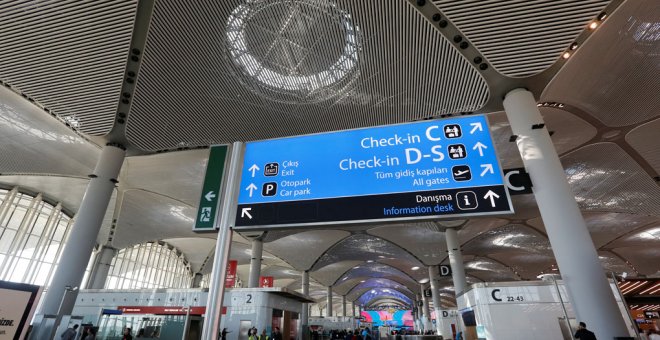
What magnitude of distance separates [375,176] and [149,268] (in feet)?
110

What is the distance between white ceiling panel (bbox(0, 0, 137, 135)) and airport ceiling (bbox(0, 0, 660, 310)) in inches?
1.5

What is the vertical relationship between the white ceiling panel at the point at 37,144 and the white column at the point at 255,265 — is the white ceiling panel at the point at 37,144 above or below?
above

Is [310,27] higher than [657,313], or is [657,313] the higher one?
[310,27]

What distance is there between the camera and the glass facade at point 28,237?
20203 millimetres

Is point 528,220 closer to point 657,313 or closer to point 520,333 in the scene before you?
point 520,333

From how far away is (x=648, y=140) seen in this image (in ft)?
47.2

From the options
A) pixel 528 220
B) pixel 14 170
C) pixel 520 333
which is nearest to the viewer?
pixel 520 333

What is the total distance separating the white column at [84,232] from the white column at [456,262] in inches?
806

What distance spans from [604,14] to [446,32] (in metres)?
3.59

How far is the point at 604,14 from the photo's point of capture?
25.9 ft

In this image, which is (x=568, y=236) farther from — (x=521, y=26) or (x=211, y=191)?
(x=211, y=191)

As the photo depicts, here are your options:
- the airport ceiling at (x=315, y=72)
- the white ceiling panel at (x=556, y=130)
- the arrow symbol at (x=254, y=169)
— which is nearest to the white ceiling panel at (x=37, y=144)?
the airport ceiling at (x=315, y=72)

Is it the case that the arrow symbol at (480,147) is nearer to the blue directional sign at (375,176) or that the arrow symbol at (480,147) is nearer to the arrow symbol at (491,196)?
the blue directional sign at (375,176)

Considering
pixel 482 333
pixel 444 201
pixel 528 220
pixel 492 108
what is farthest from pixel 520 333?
pixel 528 220
